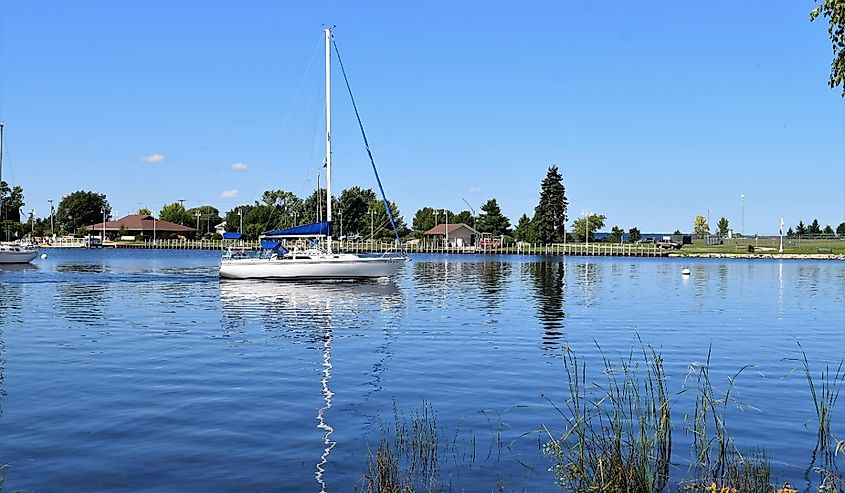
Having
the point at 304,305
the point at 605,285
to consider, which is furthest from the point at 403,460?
the point at 605,285

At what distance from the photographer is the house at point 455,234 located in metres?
168

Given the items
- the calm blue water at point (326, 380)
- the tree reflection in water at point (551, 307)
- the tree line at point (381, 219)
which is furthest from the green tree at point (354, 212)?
the calm blue water at point (326, 380)

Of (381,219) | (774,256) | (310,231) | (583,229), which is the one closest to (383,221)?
(381,219)

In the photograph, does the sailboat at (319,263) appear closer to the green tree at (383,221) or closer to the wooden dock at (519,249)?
the wooden dock at (519,249)

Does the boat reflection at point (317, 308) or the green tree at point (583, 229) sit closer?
the boat reflection at point (317, 308)

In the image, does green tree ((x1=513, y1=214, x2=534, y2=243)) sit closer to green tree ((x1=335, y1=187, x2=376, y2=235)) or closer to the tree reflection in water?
green tree ((x1=335, y1=187, x2=376, y2=235))

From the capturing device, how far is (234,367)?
19812 mm

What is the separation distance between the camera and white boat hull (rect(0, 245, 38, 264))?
79.8m

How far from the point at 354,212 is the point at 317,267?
399 ft

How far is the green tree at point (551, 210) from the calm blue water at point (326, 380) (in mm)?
105280

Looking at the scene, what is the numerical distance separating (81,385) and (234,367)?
360 cm

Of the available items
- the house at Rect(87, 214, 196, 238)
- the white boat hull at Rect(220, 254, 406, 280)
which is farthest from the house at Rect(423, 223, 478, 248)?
the white boat hull at Rect(220, 254, 406, 280)

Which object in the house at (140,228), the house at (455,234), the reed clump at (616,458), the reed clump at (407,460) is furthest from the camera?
the house at (140,228)

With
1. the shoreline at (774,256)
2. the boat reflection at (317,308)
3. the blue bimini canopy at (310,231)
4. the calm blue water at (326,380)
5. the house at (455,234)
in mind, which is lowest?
the calm blue water at (326,380)
